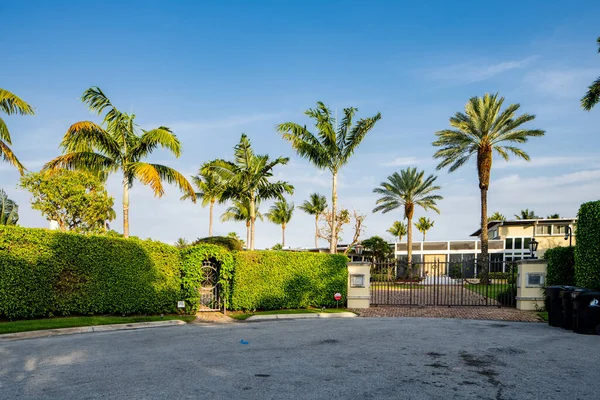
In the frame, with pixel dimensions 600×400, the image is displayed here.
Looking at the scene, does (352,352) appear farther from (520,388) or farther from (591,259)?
(591,259)

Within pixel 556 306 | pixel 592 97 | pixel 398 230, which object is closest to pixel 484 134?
pixel 592 97

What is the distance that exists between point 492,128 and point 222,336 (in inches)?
1174

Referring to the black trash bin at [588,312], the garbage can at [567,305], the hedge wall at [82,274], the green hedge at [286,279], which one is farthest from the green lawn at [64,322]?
the black trash bin at [588,312]

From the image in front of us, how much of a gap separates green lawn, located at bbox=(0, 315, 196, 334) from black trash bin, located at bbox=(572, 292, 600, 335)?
12.3m

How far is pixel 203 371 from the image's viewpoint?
692 cm

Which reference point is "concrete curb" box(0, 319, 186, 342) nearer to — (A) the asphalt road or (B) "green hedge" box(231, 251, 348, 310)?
(A) the asphalt road

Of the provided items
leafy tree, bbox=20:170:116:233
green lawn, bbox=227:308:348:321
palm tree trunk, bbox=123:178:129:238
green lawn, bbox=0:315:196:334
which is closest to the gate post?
green lawn, bbox=227:308:348:321

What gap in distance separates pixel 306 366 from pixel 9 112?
16.2 meters

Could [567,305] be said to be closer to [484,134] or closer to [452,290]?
[452,290]

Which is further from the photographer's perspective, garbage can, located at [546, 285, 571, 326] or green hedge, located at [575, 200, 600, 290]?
green hedge, located at [575, 200, 600, 290]

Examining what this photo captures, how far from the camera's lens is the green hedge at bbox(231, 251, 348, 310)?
19.0m

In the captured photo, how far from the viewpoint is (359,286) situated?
20.7m

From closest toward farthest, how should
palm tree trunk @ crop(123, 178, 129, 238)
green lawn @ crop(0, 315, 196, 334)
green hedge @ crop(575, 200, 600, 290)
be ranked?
1. green lawn @ crop(0, 315, 196, 334)
2. green hedge @ crop(575, 200, 600, 290)
3. palm tree trunk @ crop(123, 178, 129, 238)

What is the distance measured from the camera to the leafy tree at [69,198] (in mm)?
39938
